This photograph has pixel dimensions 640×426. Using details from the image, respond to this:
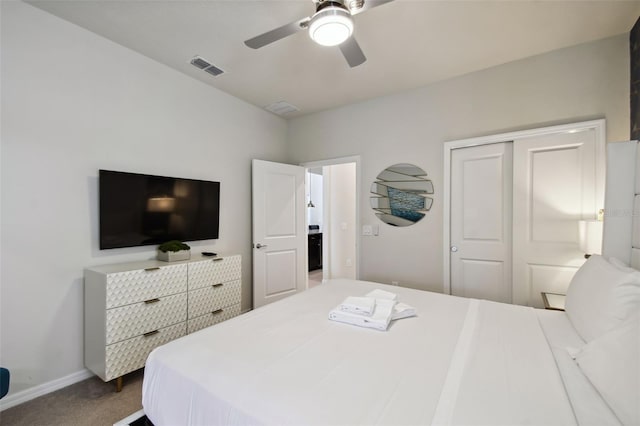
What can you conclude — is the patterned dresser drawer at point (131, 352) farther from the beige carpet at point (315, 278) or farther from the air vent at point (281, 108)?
the beige carpet at point (315, 278)

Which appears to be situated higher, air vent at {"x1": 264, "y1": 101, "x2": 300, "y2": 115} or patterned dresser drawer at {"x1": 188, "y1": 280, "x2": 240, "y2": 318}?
air vent at {"x1": 264, "y1": 101, "x2": 300, "y2": 115}

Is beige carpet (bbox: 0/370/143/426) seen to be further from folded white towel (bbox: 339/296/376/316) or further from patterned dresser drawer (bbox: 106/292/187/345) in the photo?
folded white towel (bbox: 339/296/376/316)

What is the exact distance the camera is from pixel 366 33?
2225 mm

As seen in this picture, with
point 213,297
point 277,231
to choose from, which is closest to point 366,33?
point 277,231

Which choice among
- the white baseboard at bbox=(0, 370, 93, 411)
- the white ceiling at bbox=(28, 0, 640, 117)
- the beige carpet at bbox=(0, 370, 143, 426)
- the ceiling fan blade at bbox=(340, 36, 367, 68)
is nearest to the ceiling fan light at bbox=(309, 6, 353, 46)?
the ceiling fan blade at bbox=(340, 36, 367, 68)

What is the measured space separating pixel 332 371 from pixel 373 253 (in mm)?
2481

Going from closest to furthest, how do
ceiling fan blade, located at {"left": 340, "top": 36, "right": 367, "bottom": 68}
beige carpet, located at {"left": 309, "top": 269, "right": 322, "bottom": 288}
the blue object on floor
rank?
the blue object on floor < ceiling fan blade, located at {"left": 340, "top": 36, "right": 367, "bottom": 68} < beige carpet, located at {"left": 309, "top": 269, "right": 322, "bottom": 288}

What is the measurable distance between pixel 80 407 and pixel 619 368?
2941 mm

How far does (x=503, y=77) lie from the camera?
272cm

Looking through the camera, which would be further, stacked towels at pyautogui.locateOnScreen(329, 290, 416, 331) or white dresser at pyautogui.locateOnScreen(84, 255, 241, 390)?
white dresser at pyautogui.locateOnScreen(84, 255, 241, 390)

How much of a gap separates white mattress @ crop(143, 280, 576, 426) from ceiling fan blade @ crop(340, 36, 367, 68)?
1724 mm

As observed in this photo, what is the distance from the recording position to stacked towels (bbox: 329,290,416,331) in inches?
60.0

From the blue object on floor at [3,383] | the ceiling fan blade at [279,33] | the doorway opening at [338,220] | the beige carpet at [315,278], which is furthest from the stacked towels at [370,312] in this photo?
the beige carpet at [315,278]

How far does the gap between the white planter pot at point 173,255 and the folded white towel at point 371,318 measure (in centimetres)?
170
